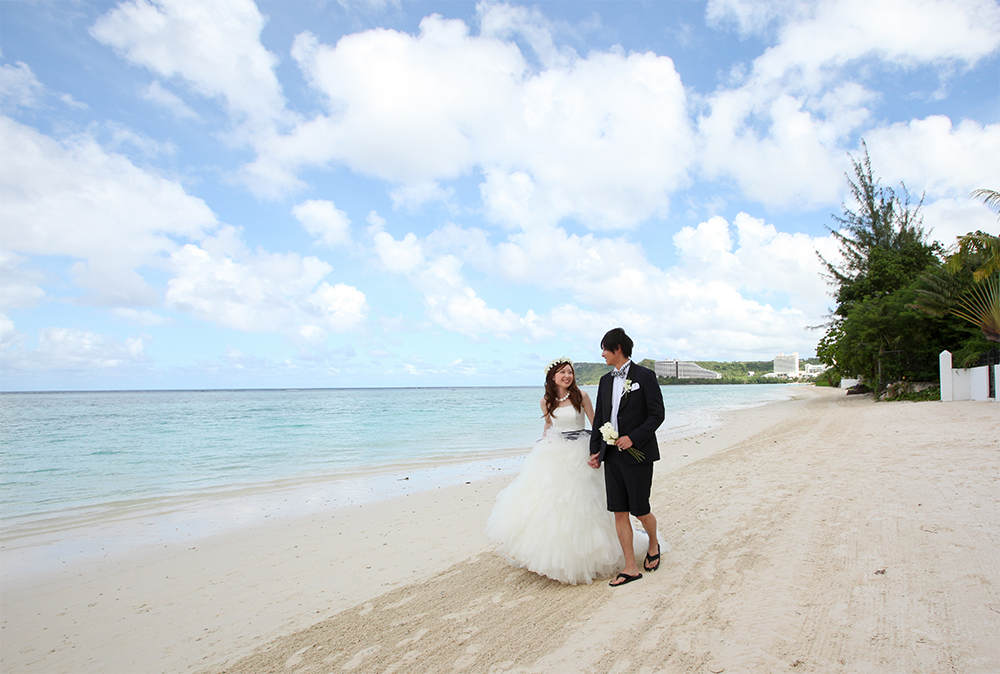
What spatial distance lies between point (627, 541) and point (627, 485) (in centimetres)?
47

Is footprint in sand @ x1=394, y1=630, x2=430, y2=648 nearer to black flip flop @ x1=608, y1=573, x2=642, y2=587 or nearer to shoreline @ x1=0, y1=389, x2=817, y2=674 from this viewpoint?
shoreline @ x1=0, y1=389, x2=817, y2=674

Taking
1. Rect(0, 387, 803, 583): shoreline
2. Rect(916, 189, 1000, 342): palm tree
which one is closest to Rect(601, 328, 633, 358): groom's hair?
Rect(0, 387, 803, 583): shoreline

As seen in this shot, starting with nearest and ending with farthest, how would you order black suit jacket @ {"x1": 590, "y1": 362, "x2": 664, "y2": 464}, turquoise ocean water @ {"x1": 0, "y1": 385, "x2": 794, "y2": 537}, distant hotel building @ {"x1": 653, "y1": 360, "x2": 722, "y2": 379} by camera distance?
black suit jacket @ {"x1": 590, "y1": 362, "x2": 664, "y2": 464}
turquoise ocean water @ {"x1": 0, "y1": 385, "x2": 794, "y2": 537}
distant hotel building @ {"x1": 653, "y1": 360, "x2": 722, "y2": 379}

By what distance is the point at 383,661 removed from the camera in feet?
10.8

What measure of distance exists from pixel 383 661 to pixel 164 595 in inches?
126

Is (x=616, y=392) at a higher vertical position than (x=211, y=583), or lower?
higher

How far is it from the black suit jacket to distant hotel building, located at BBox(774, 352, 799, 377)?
662 feet

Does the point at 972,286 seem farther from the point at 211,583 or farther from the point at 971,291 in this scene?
the point at 211,583

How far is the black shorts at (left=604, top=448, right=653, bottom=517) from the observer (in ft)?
13.1

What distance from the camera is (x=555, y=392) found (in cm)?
470

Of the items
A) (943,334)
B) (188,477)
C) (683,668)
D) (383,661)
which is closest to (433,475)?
(188,477)

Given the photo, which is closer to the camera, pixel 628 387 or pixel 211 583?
pixel 628 387

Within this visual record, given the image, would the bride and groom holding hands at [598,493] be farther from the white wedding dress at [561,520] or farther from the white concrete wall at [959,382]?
the white concrete wall at [959,382]

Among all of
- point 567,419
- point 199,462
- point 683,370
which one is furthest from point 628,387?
point 683,370
